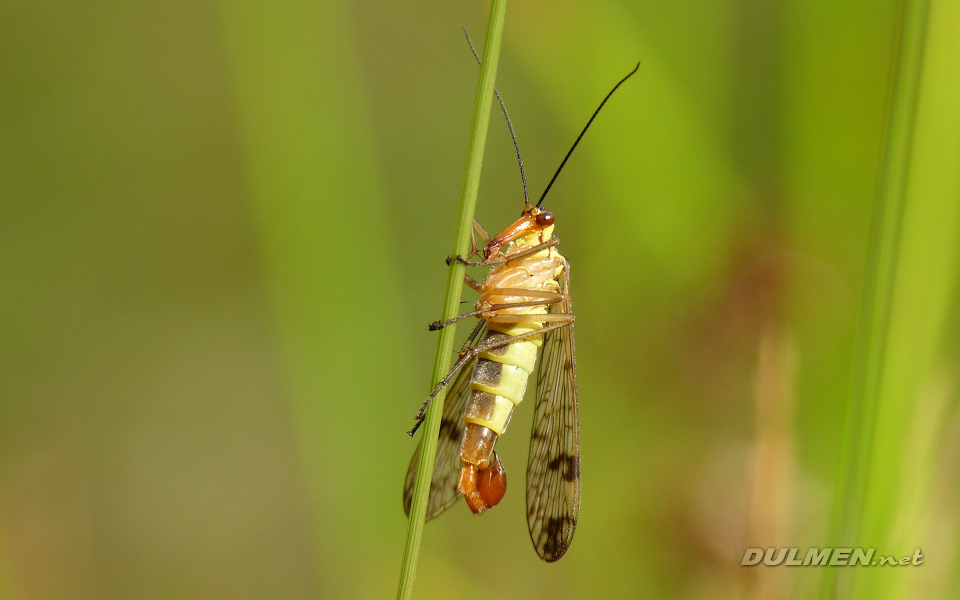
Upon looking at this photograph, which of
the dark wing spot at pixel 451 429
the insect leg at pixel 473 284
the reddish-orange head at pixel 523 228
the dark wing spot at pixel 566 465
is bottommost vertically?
the dark wing spot at pixel 566 465

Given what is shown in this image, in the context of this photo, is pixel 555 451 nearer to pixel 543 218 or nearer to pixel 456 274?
pixel 543 218

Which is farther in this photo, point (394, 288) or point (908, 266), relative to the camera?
point (394, 288)

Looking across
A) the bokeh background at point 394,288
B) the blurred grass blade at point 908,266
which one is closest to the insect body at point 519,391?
the bokeh background at point 394,288

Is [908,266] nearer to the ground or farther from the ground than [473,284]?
farther from the ground

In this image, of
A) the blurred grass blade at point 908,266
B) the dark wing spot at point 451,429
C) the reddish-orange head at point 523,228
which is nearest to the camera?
the blurred grass blade at point 908,266

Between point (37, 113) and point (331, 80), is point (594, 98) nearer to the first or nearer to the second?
point (331, 80)

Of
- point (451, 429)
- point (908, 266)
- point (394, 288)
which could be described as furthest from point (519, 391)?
point (908, 266)

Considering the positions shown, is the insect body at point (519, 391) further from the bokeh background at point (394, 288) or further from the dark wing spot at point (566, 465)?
the bokeh background at point (394, 288)
